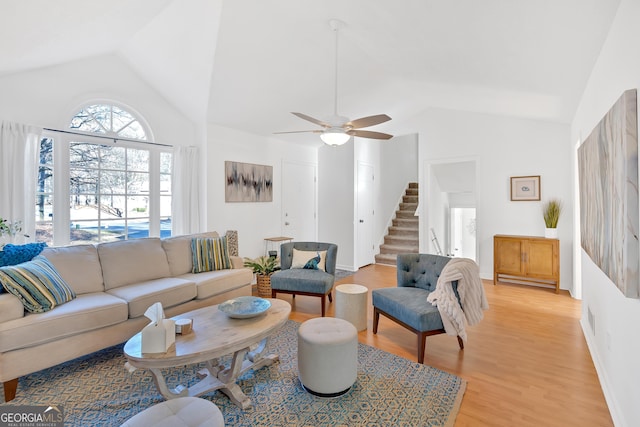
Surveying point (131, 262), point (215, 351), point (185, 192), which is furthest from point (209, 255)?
point (215, 351)

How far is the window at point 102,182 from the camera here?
3.53m

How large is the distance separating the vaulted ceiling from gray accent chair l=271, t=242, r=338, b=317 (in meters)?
2.19

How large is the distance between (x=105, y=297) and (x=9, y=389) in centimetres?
85

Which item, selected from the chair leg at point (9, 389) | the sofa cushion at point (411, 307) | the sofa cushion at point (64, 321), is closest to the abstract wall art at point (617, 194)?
the sofa cushion at point (411, 307)

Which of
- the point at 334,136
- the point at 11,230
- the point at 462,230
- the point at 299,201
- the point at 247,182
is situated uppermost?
the point at 334,136

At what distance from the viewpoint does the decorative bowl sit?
237cm

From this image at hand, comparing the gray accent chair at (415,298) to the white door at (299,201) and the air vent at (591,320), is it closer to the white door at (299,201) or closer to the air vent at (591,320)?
the air vent at (591,320)

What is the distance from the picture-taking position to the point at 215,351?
195cm

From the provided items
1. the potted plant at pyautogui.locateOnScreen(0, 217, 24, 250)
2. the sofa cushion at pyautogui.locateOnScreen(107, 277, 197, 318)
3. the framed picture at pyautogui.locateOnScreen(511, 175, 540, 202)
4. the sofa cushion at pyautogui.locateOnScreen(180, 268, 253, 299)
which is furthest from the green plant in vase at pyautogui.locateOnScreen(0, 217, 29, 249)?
the framed picture at pyautogui.locateOnScreen(511, 175, 540, 202)

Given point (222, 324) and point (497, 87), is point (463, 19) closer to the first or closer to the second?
point (497, 87)

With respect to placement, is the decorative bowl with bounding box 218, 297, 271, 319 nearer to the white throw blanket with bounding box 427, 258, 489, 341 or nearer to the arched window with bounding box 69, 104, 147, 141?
the white throw blanket with bounding box 427, 258, 489, 341

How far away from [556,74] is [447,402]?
299 cm

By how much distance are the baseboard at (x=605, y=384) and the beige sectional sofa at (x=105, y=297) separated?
3.41m

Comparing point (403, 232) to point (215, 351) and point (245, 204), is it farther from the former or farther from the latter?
point (215, 351)
